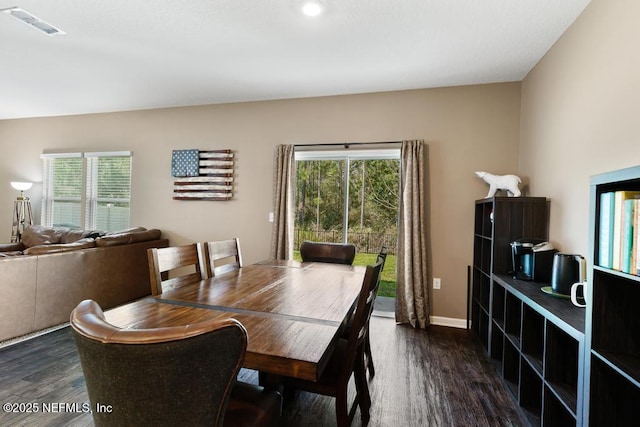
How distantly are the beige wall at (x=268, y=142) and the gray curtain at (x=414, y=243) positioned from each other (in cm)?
19

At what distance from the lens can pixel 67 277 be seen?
3.03 meters

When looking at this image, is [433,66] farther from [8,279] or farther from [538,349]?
[8,279]

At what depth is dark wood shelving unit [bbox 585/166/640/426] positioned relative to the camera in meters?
1.13

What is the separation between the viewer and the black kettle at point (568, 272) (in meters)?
1.74

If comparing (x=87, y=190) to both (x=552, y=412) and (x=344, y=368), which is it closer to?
(x=344, y=368)

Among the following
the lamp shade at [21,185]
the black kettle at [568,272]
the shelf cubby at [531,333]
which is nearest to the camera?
the black kettle at [568,272]

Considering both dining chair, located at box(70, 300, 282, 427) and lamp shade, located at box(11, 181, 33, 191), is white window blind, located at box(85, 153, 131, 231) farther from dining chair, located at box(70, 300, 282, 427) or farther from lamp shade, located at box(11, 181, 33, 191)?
dining chair, located at box(70, 300, 282, 427)

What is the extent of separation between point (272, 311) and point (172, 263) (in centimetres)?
80

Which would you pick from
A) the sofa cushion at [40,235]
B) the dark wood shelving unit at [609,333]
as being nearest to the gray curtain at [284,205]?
the dark wood shelving unit at [609,333]

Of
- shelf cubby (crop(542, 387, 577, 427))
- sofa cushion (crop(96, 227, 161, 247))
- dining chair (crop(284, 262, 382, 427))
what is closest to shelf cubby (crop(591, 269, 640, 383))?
shelf cubby (crop(542, 387, 577, 427))

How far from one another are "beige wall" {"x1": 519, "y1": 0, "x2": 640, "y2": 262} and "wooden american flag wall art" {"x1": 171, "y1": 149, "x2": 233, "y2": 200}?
11.3 ft

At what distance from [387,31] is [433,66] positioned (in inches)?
30.7

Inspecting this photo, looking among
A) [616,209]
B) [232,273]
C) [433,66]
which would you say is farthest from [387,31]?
[232,273]

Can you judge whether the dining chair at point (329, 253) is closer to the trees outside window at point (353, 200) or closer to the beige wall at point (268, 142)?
the trees outside window at point (353, 200)
